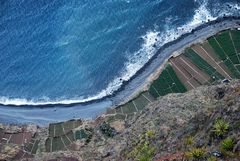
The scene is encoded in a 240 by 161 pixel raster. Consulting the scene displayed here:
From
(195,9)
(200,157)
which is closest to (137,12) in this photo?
(195,9)

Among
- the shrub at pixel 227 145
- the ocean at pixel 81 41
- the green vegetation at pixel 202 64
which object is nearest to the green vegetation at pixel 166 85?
the green vegetation at pixel 202 64

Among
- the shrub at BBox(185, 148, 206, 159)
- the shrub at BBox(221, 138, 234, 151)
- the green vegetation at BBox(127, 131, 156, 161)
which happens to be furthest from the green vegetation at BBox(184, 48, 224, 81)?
the shrub at BBox(221, 138, 234, 151)

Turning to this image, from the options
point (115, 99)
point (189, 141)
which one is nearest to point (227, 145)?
→ point (189, 141)

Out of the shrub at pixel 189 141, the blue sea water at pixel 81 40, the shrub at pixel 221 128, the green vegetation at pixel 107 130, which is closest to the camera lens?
the shrub at pixel 221 128

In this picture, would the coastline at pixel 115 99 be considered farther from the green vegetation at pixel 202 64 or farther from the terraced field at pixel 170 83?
the green vegetation at pixel 202 64

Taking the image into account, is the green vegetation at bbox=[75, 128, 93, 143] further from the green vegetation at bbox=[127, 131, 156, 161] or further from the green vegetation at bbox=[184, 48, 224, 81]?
the green vegetation at bbox=[184, 48, 224, 81]

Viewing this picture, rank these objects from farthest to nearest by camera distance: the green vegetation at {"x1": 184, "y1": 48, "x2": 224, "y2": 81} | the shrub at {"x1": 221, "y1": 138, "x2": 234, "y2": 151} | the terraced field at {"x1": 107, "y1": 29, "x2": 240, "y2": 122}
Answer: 1. the green vegetation at {"x1": 184, "y1": 48, "x2": 224, "y2": 81}
2. the terraced field at {"x1": 107, "y1": 29, "x2": 240, "y2": 122}
3. the shrub at {"x1": 221, "y1": 138, "x2": 234, "y2": 151}
